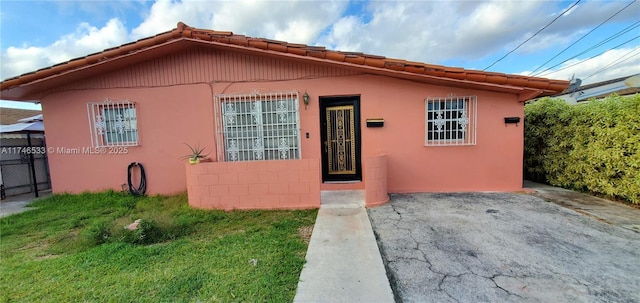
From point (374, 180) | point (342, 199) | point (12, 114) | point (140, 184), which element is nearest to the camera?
point (374, 180)

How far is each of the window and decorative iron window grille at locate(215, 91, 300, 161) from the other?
3178 mm

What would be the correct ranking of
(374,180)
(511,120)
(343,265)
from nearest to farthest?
(343,265) → (374,180) → (511,120)

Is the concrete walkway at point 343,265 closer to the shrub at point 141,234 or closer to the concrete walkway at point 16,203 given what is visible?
the shrub at point 141,234

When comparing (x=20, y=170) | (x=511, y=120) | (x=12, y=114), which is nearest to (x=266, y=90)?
(x=511, y=120)

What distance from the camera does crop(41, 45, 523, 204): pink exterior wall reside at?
559 cm

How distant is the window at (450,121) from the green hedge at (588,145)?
2.12m

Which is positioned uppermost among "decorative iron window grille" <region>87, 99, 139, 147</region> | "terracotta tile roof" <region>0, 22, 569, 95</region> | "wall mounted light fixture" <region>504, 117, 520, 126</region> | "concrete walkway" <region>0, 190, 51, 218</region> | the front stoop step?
"terracotta tile roof" <region>0, 22, 569, 95</region>

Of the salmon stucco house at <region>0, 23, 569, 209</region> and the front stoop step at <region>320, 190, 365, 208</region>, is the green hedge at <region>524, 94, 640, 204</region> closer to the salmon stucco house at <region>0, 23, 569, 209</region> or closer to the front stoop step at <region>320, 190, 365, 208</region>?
the salmon stucco house at <region>0, 23, 569, 209</region>

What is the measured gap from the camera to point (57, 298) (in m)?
2.23

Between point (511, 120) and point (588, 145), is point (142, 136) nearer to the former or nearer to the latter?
point (511, 120)

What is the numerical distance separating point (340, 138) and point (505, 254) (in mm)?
3938

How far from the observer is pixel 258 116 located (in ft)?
19.5

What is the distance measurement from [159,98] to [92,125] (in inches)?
77.0

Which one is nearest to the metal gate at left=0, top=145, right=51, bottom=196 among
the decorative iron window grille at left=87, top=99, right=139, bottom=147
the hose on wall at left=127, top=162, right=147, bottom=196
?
the decorative iron window grille at left=87, top=99, right=139, bottom=147
